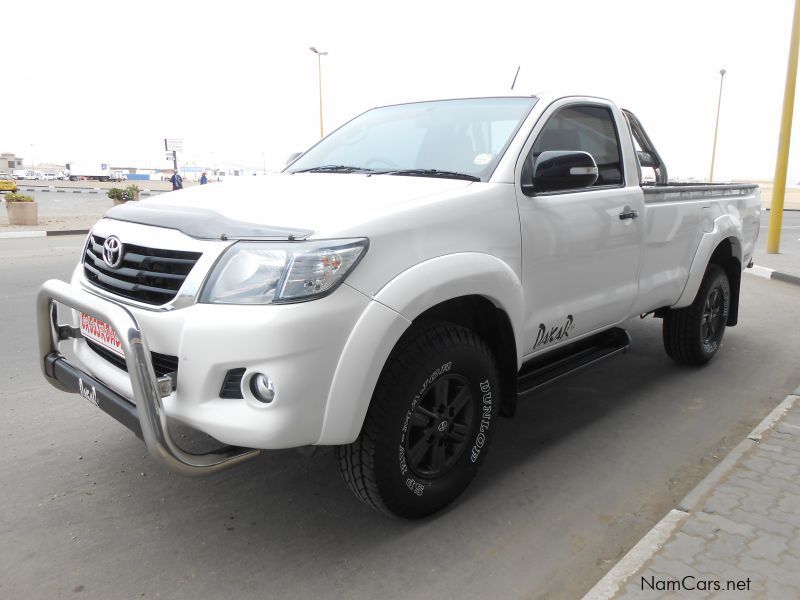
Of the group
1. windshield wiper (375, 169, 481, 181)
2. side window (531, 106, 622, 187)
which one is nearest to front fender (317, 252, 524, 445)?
windshield wiper (375, 169, 481, 181)

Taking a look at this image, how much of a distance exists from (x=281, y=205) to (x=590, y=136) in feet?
6.96

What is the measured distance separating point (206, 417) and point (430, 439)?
961 millimetres

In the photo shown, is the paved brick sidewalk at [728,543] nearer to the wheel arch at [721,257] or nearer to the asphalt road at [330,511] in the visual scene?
the asphalt road at [330,511]

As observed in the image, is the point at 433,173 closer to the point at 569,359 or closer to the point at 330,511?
the point at 569,359

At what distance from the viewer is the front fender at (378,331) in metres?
2.30

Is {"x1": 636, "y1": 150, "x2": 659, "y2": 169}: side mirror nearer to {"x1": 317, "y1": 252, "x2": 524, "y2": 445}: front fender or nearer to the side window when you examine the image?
the side window

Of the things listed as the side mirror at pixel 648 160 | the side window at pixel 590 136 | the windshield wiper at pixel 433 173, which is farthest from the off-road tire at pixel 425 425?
the side mirror at pixel 648 160

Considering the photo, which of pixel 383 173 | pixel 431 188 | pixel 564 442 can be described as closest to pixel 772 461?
pixel 564 442

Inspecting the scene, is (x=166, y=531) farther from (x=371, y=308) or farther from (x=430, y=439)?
(x=371, y=308)

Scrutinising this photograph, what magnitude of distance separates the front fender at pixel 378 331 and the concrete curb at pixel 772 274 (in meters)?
8.68

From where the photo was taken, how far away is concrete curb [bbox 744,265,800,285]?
373 inches

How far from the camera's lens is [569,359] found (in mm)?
3750

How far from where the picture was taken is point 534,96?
3.48 m

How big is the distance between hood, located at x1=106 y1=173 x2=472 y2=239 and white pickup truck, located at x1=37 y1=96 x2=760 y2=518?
13 mm
